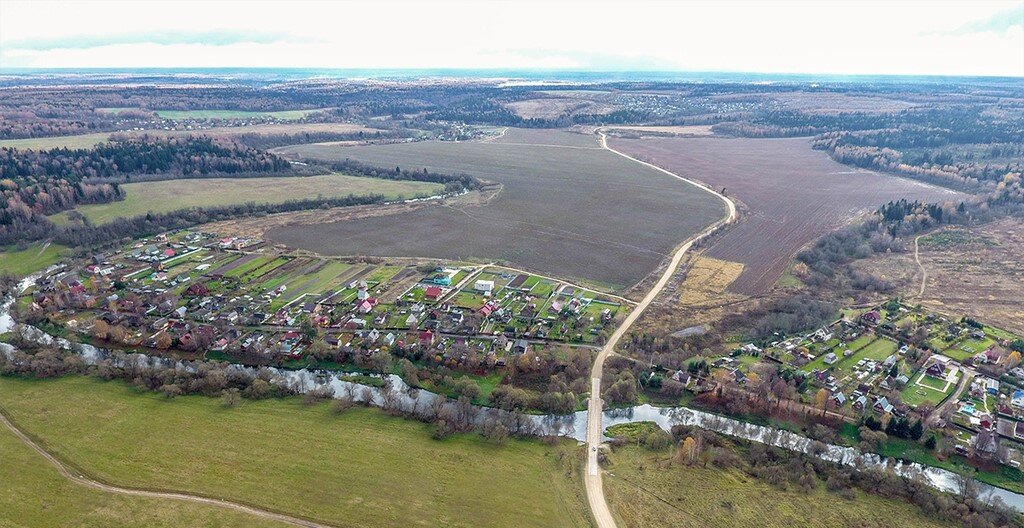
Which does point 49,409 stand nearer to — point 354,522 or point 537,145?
point 354,522

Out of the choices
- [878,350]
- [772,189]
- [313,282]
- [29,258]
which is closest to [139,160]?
[29,258]

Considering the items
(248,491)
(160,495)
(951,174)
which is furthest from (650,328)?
(951,174)

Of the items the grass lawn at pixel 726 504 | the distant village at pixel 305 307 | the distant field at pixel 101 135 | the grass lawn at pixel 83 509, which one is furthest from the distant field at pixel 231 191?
the grass lawn at pixel 726 504

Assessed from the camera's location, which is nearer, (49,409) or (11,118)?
(49,409)

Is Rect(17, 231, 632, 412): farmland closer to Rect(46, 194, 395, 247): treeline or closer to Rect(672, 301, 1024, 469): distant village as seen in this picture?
Rect(46, 194, 395, 247): treeline

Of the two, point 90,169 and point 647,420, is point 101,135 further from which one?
point 647,420

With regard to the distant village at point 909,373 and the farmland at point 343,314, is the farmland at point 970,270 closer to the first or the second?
the distant village at point 909,373
